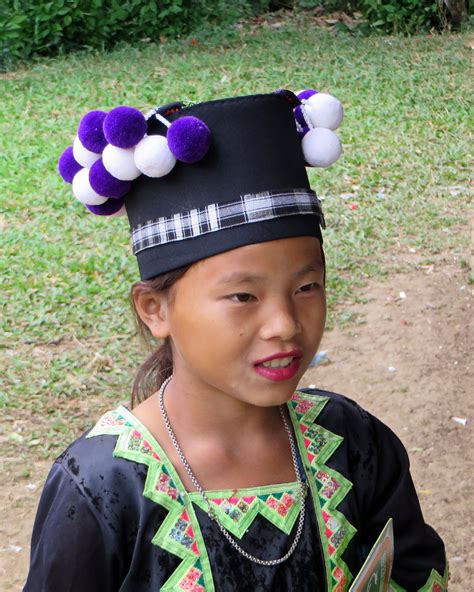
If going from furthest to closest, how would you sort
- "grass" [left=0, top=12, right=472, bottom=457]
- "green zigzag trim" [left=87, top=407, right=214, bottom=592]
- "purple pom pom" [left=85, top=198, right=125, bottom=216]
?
"grass" [left=0, top=12, right=472, bottom=457]
"purple pom pom" [left=85, top=198, right=125, bottom=216]
"green zigzag trim" [left=87, top=407, right=214, bottom=592]

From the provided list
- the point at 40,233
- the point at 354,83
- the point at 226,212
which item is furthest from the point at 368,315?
the point at 354,83

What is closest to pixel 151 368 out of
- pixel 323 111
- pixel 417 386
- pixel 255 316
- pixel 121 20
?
pixel 255 316

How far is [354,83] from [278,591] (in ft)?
23.1

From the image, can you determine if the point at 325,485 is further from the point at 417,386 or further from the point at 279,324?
the point at 417,386

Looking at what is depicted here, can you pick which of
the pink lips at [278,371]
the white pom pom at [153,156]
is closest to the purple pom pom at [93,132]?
the white pom pom at [153,156]

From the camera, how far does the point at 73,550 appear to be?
1724 millimetres

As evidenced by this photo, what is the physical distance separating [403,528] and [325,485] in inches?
9.2

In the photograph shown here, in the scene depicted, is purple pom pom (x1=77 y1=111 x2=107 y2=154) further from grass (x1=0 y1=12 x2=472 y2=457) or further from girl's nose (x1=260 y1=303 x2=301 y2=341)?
grass (x1=0 y1=12 x2=472 y2=457)

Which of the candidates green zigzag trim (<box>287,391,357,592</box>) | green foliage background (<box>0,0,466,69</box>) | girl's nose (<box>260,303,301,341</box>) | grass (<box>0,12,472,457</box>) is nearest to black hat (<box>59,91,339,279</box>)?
girl's nose (<box>260,303,301,341</box>)

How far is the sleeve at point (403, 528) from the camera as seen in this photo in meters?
2.02

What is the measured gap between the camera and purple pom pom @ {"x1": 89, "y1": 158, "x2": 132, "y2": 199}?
175 centimetres

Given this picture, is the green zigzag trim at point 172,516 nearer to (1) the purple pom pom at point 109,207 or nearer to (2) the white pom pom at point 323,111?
(1) the purple pom pom at point 109,207

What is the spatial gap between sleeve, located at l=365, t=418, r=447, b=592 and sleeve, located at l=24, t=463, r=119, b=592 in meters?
0.60

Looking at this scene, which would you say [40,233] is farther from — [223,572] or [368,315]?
[223,572]
